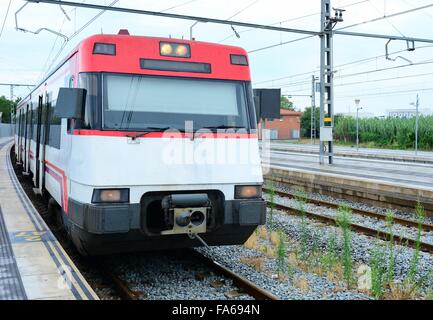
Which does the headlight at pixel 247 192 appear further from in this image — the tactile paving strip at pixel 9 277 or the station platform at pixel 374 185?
the station platform at pixel 374 185

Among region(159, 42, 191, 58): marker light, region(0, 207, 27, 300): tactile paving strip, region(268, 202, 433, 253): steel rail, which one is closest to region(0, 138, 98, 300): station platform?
region(0, 207, 27, 300): tactile paving strip

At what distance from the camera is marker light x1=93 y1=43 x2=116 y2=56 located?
590cm

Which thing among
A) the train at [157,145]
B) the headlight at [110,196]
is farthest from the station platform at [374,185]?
the headlight at [110,196]

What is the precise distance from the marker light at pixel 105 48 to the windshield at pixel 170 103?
29 cm

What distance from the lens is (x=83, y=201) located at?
18.8 feet

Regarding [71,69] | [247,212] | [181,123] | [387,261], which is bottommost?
[387,261]

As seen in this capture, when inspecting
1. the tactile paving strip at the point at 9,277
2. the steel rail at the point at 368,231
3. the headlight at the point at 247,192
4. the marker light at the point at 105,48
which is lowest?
the steel rail at the point at 368,231

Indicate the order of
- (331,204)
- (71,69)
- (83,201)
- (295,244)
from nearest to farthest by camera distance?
1. (83,201)
2. (71,69)
3. (295,244)
4. (331,204)

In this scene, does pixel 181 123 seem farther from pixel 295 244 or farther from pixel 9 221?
pixel 9 221

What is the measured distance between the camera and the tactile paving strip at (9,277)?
201 inches

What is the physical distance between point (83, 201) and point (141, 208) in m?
0.67

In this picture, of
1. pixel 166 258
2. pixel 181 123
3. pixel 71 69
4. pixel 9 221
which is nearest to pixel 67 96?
pixel 71 69

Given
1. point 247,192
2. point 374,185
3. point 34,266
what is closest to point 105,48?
point 247,192

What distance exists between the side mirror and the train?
0.5 inches
